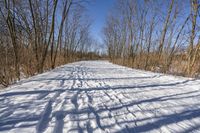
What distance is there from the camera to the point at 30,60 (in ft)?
27.0

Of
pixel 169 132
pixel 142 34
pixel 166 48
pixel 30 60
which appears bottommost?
pixel 169 132

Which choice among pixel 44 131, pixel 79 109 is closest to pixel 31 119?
pixel 44 131

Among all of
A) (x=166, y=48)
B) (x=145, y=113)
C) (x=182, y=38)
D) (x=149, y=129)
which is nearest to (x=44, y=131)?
(x=149, y=129)

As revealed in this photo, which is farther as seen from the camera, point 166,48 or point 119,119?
point 166,48

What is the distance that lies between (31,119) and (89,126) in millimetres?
1064

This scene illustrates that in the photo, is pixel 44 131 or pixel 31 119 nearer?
pixel 44 131

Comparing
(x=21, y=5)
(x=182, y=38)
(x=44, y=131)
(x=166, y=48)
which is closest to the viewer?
(x=44, y=131)

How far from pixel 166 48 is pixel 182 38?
10.3 feet

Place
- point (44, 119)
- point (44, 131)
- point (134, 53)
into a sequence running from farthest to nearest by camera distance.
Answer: point (134, 53) < point (44, 119) < point (44, 131)

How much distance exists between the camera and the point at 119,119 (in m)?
2.42

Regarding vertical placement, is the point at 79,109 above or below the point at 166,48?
below

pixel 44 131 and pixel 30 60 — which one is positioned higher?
pixel 30 60

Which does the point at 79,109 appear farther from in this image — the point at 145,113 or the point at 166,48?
the point at 166,48

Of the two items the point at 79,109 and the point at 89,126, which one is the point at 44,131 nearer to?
the point at 89,126
